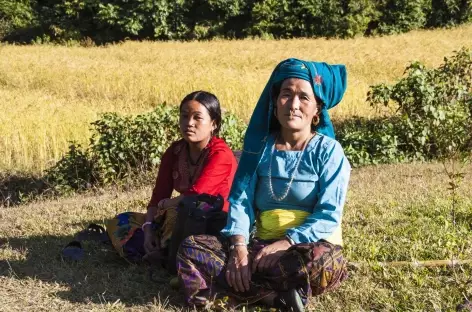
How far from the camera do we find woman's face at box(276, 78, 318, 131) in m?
3.53

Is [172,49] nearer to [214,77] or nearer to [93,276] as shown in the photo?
[214,77]

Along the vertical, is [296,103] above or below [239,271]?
above

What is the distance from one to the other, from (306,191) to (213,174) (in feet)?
2.92

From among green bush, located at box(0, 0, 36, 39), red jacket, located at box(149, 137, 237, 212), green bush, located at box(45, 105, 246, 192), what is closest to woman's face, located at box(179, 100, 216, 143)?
red jacket, located at box(149, 137, 237, 212)

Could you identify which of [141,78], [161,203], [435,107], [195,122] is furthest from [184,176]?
[141,78]

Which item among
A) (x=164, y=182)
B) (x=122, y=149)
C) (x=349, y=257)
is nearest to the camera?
(x=349, y=257)

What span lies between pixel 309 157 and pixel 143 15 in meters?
32.1

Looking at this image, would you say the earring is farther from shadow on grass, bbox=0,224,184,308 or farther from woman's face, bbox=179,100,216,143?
shadow on grass, bbox=0,224,184,308

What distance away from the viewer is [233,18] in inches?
1390

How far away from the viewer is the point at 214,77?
14.7 meters

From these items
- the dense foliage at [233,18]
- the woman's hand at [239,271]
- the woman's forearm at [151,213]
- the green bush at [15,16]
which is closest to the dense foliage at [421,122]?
the woman's forearm at [151,213]

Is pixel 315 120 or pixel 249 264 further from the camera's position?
pixel 315 120

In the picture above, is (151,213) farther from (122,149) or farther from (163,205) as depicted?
(122,149)

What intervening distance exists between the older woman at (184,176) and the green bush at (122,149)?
2837 mm
